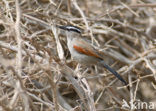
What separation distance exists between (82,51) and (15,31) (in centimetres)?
245

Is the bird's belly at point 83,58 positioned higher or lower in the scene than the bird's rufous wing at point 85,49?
lower

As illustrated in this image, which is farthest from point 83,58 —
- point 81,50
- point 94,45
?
point 94,45

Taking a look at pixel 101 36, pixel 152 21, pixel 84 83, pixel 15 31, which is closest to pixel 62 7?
pixel 101 36

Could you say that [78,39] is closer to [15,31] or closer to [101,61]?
[101,61]

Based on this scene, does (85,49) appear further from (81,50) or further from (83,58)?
(83,58)

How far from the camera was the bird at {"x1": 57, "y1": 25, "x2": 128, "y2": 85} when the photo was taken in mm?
5680

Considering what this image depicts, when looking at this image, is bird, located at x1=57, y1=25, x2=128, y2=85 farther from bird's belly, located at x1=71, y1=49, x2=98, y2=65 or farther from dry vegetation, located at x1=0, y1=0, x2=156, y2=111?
dry vegetation, located at x1=0, y1=0, x2=156, y2=111

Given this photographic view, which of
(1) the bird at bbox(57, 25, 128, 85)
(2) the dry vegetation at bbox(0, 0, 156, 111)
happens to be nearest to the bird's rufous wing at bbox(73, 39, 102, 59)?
(1) the bird at bbox(57, 25, 128, 85)

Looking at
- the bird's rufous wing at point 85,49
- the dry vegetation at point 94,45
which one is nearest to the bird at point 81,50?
the bird's rufous wing at point 85,49

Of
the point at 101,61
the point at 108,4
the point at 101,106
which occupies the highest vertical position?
the point at 108,4

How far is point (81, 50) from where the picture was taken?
18.8 feet

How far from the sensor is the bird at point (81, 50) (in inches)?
224

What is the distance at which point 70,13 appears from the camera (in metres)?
6.52

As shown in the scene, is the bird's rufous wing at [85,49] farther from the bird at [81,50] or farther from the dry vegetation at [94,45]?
the dry vegetation at [94,45]
